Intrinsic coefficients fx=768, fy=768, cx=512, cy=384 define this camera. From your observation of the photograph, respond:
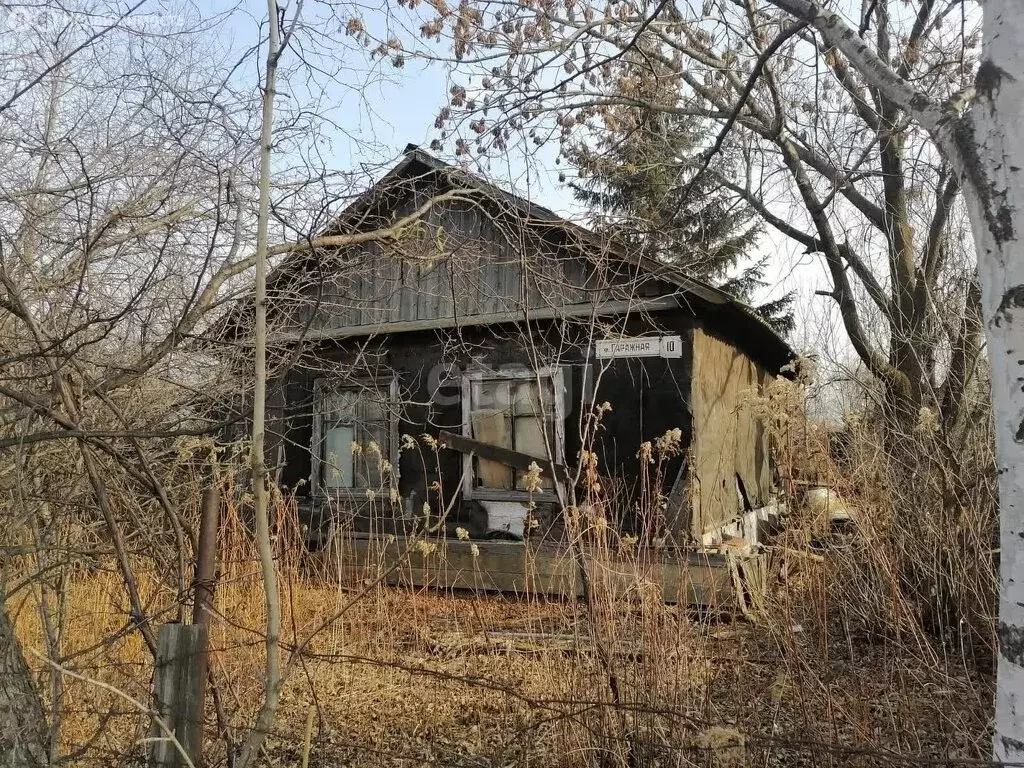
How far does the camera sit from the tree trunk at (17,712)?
2.44 metres

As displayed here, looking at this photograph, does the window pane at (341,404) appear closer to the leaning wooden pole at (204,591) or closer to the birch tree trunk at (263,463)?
the leaning wooden pole at (204,591)

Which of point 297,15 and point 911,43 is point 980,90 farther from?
point 911,43

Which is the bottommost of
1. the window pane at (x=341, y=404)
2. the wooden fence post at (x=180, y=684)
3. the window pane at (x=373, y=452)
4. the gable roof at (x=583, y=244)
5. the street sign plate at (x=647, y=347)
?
the wooden fence post at (x=180, y=684)

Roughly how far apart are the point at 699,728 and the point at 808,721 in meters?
0.49

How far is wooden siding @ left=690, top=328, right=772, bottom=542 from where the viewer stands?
303 inches

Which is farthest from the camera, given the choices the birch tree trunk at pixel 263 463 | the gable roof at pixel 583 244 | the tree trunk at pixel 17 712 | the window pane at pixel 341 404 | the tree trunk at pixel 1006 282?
the window pane at pixel 341 404

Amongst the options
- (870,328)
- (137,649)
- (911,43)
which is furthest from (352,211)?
(911,43)

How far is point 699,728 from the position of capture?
9.72 ft

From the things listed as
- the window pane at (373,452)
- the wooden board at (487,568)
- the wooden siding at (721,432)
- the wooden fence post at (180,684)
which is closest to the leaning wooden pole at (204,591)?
the wooden fence post at (180,684)

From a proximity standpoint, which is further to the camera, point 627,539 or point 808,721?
point 627,539

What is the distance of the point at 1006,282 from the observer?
1.88 metres

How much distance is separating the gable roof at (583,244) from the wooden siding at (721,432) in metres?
0.27

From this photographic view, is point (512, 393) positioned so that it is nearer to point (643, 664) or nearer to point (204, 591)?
point (643, 664)

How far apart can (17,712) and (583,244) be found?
15.2 feet
